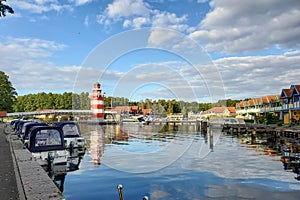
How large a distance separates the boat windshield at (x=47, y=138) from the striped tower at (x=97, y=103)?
103 m

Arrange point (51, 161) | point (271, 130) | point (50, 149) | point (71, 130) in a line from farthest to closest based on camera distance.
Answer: point (271, 130)
point (71, 130)
point (50, 149)
point (51, 161)

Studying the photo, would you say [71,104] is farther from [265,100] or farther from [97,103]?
[265,100]

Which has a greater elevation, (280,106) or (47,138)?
(280,106)

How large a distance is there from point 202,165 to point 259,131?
131ft

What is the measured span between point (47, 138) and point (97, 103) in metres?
104

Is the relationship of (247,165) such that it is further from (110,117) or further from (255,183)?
(110,117)

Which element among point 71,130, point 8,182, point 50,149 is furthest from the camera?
point 71,130

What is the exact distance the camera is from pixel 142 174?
18375 millimetres

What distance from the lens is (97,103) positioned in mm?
123875

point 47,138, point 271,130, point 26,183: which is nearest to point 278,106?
point 271,130

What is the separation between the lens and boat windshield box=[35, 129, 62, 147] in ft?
65.0

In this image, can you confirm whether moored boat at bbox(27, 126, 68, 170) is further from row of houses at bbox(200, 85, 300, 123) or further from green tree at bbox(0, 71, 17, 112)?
green tree at bbox(0, 71, 17, 112)

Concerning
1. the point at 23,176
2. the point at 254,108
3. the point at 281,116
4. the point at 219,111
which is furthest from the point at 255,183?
the point at 219,111

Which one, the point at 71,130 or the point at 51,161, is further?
the point at 71,130
